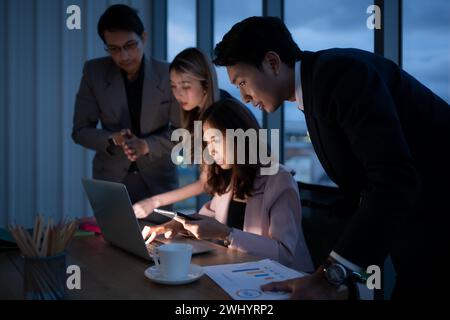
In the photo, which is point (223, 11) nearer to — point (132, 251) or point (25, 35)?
point (25, 35)

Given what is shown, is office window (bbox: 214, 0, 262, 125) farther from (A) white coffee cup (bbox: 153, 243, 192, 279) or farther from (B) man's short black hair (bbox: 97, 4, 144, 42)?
(A) white coffee cup (bbox: 153, 243, 192, 279)

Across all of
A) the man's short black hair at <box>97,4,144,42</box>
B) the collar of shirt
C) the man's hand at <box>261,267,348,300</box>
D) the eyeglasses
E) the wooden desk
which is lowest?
the wooden desk

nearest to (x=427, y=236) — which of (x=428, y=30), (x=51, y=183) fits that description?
(x=428, y=30)

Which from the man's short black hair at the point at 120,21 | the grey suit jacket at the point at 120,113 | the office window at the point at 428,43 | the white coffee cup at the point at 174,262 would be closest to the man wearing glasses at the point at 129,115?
the grey suit jacket at the point at 120,113

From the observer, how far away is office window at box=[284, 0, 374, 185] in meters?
2.06

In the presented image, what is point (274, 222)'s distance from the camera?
153 cm

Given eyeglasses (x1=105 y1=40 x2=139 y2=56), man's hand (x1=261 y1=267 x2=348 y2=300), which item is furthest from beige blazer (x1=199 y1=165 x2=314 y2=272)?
eyeglasses (x1=105 y1=40 x2=139 y2=56)

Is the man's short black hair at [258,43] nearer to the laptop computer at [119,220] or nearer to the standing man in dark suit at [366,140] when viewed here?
the standing man in dark suit at [366,140]

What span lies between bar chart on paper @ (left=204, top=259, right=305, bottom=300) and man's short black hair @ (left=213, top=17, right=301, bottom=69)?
502 mm

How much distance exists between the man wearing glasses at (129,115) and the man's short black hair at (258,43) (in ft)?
4.05

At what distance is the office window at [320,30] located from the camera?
2061mm

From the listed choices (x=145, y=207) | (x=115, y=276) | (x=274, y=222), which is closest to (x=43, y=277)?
(x=115, y=276)

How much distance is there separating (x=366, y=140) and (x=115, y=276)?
674 millimetres

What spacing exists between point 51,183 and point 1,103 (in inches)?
28.0
